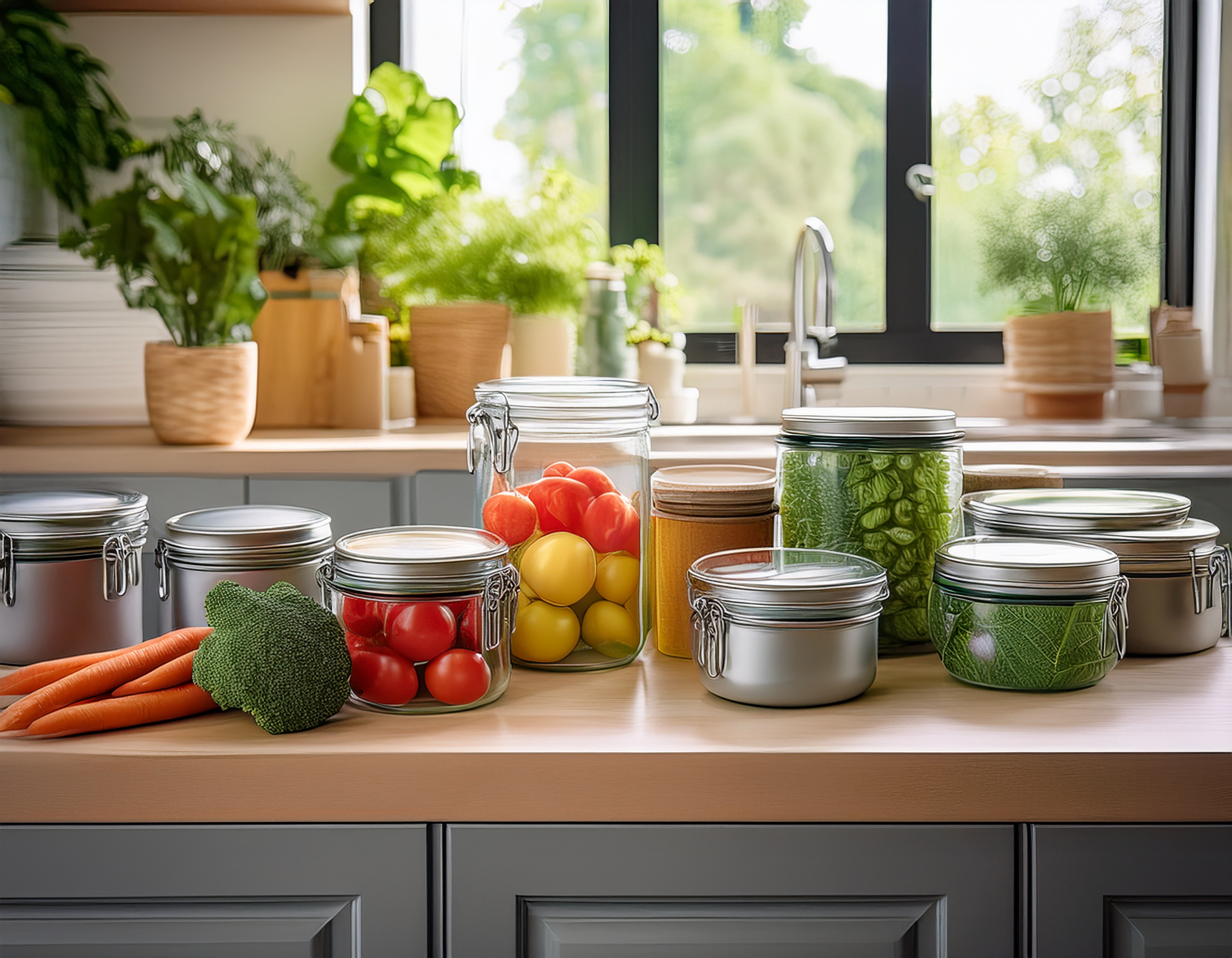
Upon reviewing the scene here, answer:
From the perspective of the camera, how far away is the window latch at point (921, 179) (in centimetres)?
252

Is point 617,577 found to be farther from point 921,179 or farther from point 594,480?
point 921,179

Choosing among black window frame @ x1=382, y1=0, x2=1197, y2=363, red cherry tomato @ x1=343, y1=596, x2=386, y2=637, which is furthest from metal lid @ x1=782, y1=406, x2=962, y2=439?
black window frame @ x1=382, y1=0, x2=1197, y2=363

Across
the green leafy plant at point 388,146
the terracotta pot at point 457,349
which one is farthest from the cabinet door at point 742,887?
the green leafy plant at point 388,146

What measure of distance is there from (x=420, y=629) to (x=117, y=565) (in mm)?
288

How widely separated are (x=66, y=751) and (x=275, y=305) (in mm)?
1615

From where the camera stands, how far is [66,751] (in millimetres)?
668

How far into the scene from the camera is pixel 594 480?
0.83m

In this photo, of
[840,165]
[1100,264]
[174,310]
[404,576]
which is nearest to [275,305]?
[174,310]

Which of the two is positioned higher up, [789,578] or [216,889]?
[789,578]

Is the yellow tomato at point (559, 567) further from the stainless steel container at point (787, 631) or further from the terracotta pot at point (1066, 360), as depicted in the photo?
the terracotta pot at point (1066, 360)

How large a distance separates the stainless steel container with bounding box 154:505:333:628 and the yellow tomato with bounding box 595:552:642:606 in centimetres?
21

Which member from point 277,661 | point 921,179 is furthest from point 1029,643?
point 921,179

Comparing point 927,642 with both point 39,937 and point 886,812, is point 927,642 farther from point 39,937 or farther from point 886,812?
point 39,937

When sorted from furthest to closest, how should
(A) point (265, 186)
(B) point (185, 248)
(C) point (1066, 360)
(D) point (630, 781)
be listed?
(C) point (1066, 360) < (A) point (265, 186) < (B) point (185, 248) < (D) point (630, 781)
